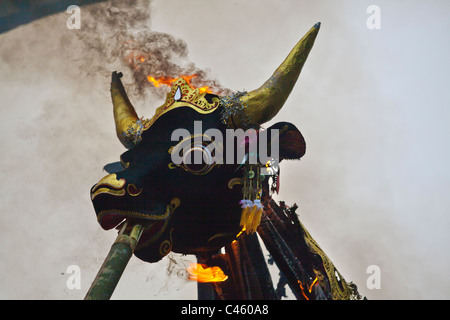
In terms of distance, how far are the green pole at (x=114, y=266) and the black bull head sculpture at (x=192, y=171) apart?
0.90 feet

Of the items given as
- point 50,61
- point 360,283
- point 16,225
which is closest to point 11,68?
point 50,61

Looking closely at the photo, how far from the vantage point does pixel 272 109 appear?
17.7ft

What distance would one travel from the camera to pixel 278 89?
5.33 metres

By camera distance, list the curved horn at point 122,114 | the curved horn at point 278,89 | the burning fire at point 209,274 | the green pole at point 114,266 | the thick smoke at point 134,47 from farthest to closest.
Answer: the thick smoke at point 134,47, the burning fire at point 209,274, the curved horn at point 122,114, the curved horn at point 278,89, the green pole at point 114,266

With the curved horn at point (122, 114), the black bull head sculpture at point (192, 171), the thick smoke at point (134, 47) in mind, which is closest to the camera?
the black bull head sculpture at point (192, 171)

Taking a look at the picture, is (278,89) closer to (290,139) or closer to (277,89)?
(277,89)

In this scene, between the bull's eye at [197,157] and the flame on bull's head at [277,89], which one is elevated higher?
the flame on bull's head at [277,89]

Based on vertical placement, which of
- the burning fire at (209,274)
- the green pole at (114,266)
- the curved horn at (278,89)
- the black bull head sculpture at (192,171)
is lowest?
the green pole at (114,266)

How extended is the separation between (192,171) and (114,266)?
155cm

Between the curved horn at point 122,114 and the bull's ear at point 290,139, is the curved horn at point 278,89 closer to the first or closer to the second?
the bull's ear at point 290,139

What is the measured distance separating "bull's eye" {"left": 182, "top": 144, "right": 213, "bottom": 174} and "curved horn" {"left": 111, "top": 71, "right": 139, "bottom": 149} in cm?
117

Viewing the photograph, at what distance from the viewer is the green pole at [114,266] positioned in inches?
161

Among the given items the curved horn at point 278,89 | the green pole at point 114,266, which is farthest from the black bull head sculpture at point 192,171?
the green pole at point 114,266

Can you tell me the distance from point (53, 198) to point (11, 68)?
310 centimetres
